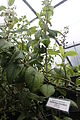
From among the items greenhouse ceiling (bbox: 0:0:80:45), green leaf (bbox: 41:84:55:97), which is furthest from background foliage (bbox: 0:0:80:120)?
greenhouse ceiling (bbox: 0:0:80:45)

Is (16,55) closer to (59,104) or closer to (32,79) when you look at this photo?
(32,79)

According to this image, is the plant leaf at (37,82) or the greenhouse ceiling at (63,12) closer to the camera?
the plant leaf at (37,82)

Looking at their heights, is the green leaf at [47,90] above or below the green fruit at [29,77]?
below

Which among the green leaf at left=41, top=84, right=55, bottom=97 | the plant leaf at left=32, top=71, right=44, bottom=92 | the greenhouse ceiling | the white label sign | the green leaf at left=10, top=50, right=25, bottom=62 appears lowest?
the white label sign

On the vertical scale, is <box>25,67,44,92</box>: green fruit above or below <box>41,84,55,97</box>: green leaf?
above

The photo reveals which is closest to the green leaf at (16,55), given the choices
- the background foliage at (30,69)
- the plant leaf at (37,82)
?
the background foliage at (30,69)

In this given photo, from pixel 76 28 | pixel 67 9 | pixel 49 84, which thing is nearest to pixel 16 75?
pixel 49 84

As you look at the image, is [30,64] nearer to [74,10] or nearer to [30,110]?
[30,110]

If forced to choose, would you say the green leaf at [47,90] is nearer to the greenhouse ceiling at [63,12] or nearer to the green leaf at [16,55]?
the green leaf at [16,55]

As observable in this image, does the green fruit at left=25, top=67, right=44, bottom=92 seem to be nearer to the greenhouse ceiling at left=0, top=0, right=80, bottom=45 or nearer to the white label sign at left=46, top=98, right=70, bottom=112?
the white label sign at left=46, top=98, right=70, bottom=112

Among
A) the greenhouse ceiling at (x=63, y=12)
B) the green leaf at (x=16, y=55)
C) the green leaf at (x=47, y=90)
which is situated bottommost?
the green leaf at (x=47, y=90)

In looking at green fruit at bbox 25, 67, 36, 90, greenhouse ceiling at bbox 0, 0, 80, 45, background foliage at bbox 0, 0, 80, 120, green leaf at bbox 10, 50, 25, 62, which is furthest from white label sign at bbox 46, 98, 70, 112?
greenhouse ceiling at bbox 0, 0, 80, 45

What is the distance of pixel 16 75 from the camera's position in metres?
0.76

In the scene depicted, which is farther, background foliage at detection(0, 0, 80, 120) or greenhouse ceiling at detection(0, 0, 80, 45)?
greenhouse ceiling at detection(0, 0, 80, 45)
